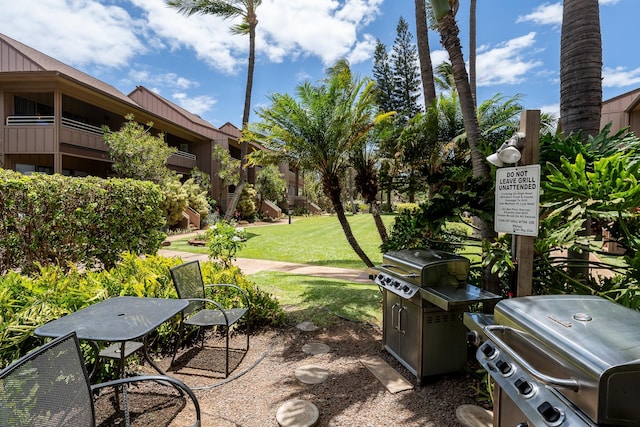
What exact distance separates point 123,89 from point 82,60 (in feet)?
10.5

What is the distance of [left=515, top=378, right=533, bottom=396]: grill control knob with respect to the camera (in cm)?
167

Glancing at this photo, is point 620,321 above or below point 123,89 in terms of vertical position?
below

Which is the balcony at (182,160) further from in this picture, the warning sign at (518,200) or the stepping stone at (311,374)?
the warning sign at (518,200)

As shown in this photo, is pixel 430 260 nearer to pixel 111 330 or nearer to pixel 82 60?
pixel 111 330

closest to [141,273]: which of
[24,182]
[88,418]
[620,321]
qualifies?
[24,182]

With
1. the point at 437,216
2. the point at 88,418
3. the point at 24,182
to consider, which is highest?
the point at 24,182

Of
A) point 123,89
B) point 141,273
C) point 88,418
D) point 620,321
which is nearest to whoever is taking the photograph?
point 620,321

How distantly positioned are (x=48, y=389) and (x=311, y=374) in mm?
2612

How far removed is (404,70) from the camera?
3794cm

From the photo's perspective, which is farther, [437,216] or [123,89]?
[123,89]

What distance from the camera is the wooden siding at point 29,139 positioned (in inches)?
567

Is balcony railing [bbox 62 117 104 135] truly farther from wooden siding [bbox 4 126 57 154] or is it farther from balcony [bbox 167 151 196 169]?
Answer: balcony [bbox 167 151 196 169]

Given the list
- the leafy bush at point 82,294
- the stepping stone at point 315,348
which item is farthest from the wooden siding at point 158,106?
the stepping stone at point 315,348

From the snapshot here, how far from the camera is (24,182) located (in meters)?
5.23
